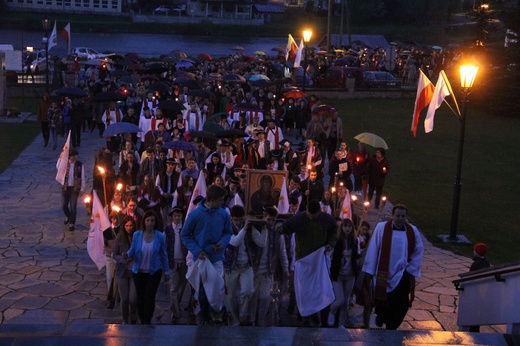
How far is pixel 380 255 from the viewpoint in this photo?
342 inches

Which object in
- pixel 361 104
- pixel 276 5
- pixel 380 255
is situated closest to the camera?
pixel 380 255

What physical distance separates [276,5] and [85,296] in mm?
96564

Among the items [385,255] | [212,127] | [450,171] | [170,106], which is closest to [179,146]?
[212,127]

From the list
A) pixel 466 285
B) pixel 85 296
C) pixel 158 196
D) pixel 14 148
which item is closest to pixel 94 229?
pixel 85 296

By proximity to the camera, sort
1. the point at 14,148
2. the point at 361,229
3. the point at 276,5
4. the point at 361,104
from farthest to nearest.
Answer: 1. the point at 276,5
2. the point at 361,104
3. the point at 14,148
4. the point at 361,229

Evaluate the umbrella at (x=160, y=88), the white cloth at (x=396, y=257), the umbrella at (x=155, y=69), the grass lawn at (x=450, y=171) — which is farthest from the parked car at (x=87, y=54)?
the white cloth at (x=396, y=257)

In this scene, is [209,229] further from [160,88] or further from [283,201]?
[160,88]

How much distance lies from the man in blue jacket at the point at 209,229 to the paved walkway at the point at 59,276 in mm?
1497

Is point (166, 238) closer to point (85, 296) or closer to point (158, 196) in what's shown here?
point (85, 296)

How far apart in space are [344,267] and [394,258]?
922 millimetres

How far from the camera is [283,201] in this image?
1252cm

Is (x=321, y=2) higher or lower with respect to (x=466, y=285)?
higher

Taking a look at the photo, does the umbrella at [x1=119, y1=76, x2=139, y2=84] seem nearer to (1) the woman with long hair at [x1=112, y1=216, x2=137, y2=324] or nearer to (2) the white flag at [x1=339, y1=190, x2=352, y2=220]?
(2) the white flag at [x1=339, y1=190, x2=352, y2=220]

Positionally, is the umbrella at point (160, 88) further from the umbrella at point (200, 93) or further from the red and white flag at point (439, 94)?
the red and white flag at point (439, 94)
